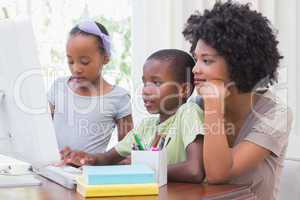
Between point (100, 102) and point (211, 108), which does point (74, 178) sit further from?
point (100, 102)

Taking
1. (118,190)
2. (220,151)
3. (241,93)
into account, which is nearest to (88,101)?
(241,93)

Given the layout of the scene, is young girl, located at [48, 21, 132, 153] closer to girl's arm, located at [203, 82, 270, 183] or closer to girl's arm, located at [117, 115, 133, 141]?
girl's arm, located at [117, 115, 133, 141]

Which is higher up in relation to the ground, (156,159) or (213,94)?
(213,94)

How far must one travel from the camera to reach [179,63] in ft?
5.00

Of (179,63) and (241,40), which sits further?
(179,63)

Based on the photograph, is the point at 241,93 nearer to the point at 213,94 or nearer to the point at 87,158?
the point at 213,94

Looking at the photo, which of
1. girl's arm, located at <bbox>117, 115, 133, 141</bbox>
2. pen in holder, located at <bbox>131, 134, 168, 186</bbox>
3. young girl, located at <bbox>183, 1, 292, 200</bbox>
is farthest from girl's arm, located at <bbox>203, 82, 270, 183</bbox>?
girl's arm, located at <bbox>117, 115, 133, 141</bbox>

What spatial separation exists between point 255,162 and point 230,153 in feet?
0.27

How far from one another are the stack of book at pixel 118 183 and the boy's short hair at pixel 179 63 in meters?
0.55

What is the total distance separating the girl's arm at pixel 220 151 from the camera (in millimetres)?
1137

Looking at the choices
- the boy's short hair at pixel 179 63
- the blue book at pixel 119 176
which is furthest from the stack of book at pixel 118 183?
the boy's short hair at pixel 179 63

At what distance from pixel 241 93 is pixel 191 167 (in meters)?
0.29

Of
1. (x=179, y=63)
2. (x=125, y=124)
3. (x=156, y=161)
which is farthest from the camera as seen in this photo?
(x=125, y=124)

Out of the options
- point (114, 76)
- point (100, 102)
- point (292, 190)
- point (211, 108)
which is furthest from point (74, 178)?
point (114, 76)
